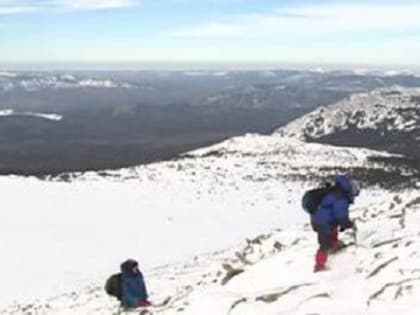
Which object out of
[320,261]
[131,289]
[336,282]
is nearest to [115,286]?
[131,289]

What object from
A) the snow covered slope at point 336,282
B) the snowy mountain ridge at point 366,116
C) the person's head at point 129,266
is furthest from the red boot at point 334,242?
the snowy mountain ridge at point 366,116

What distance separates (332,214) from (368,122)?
158 m

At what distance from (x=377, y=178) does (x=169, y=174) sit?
13.6 meters

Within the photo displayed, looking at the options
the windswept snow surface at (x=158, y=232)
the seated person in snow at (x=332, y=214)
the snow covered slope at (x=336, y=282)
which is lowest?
the windswept snow surface at (x=158, y=232)

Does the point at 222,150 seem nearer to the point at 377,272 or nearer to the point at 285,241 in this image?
the point at 285,241

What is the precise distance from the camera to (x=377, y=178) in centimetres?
5250

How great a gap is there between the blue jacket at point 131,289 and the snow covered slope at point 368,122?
133712 millimetres

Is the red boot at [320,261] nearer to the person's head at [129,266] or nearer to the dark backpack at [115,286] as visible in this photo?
the person's head at [129,266]

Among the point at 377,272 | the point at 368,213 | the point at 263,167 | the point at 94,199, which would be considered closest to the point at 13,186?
the point at 94,199

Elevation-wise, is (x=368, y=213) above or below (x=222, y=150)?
above

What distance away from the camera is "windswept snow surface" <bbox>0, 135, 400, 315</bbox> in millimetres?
14953

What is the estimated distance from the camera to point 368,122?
6629 inches

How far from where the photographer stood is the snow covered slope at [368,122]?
510 feet

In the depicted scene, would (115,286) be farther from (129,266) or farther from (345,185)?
(345,185)
